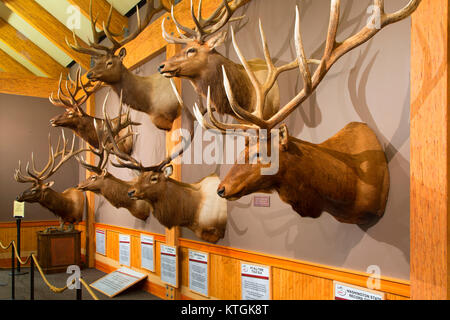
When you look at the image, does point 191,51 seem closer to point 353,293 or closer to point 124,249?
point 353,293

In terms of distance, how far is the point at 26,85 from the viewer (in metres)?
6.43

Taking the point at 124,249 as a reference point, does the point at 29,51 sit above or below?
above

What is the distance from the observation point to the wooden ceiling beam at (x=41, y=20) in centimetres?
500

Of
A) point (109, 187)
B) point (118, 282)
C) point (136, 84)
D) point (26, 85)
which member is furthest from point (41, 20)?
point (118, 282)

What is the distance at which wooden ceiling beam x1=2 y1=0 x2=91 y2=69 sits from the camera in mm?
4996

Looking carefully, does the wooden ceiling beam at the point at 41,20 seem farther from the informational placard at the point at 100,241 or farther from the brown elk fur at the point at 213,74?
the brown elk fur at the point at 213,74

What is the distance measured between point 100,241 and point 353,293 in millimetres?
4251

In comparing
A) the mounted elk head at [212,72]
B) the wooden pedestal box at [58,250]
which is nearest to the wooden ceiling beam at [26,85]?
the wooden pedestal box at [58,250]

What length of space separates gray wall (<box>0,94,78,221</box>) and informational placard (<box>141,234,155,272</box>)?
9.84ft

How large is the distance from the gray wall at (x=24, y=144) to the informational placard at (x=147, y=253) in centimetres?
300

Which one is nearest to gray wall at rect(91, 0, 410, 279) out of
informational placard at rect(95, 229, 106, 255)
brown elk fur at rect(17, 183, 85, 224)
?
informational placard at rect(95, 229, 106, 255)

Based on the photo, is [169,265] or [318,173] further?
[169,265]

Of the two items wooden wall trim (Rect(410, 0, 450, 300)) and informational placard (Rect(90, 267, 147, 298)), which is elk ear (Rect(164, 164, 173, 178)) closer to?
informational placard (Rect(90, 267, 147, 298))
